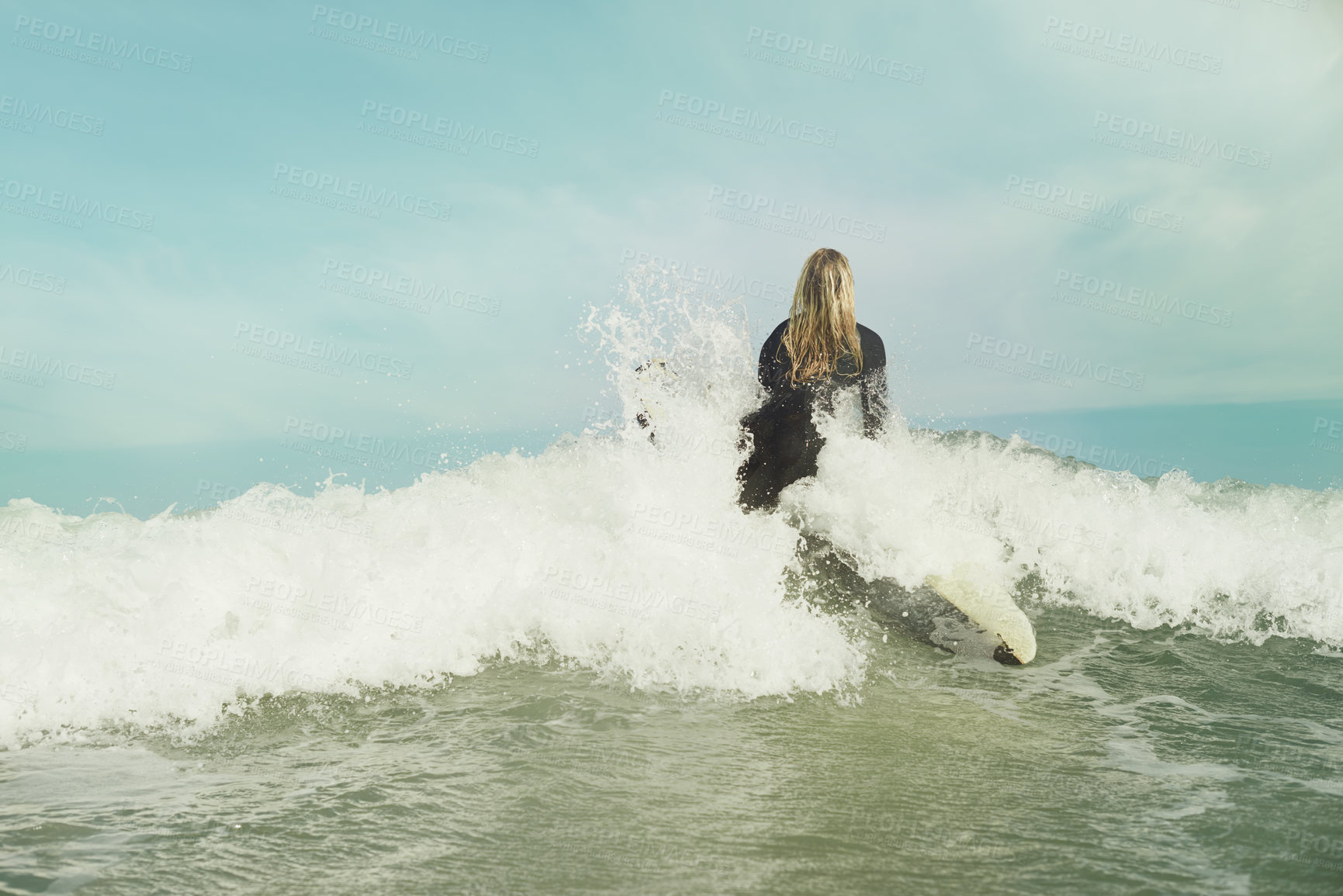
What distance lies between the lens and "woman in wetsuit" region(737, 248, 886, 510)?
18.6ft

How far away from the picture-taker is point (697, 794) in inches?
122

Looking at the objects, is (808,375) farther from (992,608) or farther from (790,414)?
(992,608)

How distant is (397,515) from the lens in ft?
19.7

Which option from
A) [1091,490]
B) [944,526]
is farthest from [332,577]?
[1091,490]

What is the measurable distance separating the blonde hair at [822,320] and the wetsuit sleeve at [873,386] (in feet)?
0.31

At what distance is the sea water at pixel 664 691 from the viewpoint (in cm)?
269

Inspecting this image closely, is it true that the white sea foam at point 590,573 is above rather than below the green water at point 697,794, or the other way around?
above

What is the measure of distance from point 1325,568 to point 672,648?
6.15 meters
